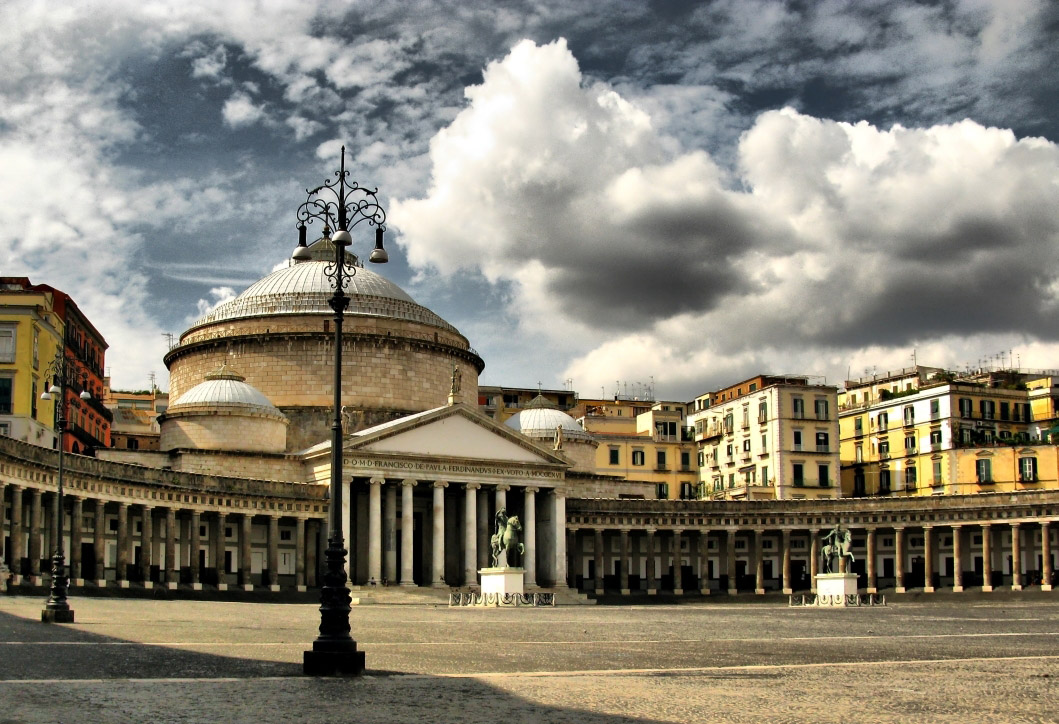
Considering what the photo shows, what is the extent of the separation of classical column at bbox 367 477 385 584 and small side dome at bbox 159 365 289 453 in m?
8.02

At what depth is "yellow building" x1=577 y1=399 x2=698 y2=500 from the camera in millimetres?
102938

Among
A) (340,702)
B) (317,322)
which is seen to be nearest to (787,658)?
(340,702)

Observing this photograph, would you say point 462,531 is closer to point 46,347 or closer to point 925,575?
point 46,347

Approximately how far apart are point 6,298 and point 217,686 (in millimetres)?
53696

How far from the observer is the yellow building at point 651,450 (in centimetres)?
10294

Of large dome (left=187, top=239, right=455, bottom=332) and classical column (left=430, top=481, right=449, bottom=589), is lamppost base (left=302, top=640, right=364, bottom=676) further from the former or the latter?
large dome (left=187, top=239, right=455, bottom=332)

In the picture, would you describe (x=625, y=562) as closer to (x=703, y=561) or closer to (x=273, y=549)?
(x=703, y=561)

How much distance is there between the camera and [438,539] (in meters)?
72.4

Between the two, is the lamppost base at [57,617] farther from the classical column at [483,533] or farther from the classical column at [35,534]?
the classical column at [483,533]

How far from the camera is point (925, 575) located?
84375 millimetres

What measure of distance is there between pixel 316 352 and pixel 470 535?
16.4 meters

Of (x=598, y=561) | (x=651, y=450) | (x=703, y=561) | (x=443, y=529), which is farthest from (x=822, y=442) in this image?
(x=443, y=529)

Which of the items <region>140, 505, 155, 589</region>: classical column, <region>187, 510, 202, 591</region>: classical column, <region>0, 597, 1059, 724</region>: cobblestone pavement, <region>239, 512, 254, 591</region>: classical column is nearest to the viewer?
<region>0, 597, 1059, 724</region>: cobblestone pavement

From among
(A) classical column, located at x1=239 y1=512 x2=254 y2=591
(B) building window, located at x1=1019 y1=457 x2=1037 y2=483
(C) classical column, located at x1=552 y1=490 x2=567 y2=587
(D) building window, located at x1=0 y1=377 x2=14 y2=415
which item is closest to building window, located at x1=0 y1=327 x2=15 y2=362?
(D) building window, located at x1=0 y1=377 x2=14 y2=415
